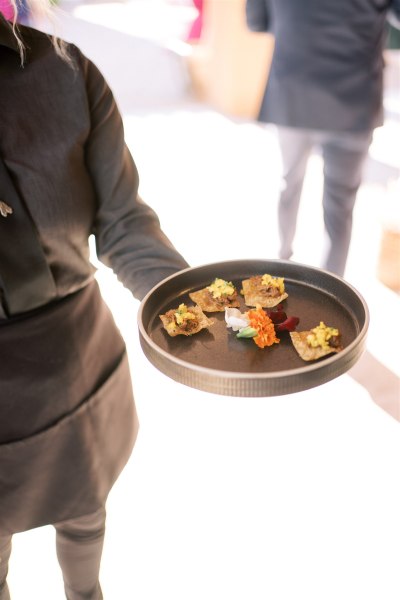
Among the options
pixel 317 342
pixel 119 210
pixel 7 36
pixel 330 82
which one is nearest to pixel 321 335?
pixel 317 342

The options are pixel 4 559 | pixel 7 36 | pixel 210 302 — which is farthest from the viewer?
pixel 4 559

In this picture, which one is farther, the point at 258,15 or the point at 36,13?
the point at 258,15

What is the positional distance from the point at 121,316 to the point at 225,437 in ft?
2.61

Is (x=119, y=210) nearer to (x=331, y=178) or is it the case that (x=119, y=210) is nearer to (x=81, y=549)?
(x=81, y=549)

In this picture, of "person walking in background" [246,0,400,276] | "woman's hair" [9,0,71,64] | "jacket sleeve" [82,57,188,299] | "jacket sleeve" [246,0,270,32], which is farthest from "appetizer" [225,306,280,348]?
"jacket sleeve" [246,0,270,32]

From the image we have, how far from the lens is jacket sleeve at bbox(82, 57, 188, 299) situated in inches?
37.2

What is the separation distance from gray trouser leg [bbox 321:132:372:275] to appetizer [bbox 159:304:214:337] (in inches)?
55.6

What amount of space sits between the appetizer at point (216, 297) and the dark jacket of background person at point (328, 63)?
133 centimetres

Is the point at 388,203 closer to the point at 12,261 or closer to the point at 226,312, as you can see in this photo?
the point at 226,312

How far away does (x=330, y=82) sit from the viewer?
82.3 inches

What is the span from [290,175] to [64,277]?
5.45ft

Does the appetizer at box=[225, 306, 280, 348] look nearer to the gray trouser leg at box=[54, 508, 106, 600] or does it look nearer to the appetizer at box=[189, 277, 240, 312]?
the appetizer at box=[189, 277, 240, 312]

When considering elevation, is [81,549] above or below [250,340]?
below

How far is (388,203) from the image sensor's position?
2.62 m
